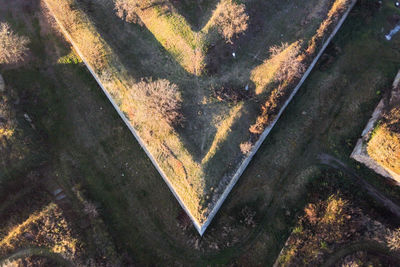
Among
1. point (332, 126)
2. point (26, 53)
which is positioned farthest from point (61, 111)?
point (332, 126)

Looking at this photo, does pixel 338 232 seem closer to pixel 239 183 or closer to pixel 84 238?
pixel 239 183

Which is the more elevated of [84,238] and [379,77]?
[379,77]

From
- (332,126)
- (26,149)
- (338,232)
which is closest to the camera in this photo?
(338,232)

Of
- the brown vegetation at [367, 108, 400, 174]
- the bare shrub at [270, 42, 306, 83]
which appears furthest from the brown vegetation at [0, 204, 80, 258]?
Answer: the brown vegetation at [367, 108, 400, 174]

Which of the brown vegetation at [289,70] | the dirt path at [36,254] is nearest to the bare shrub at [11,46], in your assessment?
the dirt path at [36,254]

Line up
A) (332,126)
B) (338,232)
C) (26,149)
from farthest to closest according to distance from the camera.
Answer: (332,126) → (26,149) → (338,232)

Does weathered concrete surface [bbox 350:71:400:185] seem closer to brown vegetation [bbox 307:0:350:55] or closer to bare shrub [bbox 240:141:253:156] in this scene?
brown vegetation [bbox 307:0:350:55]

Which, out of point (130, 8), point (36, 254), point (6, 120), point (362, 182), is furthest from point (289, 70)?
point (36, 254)
